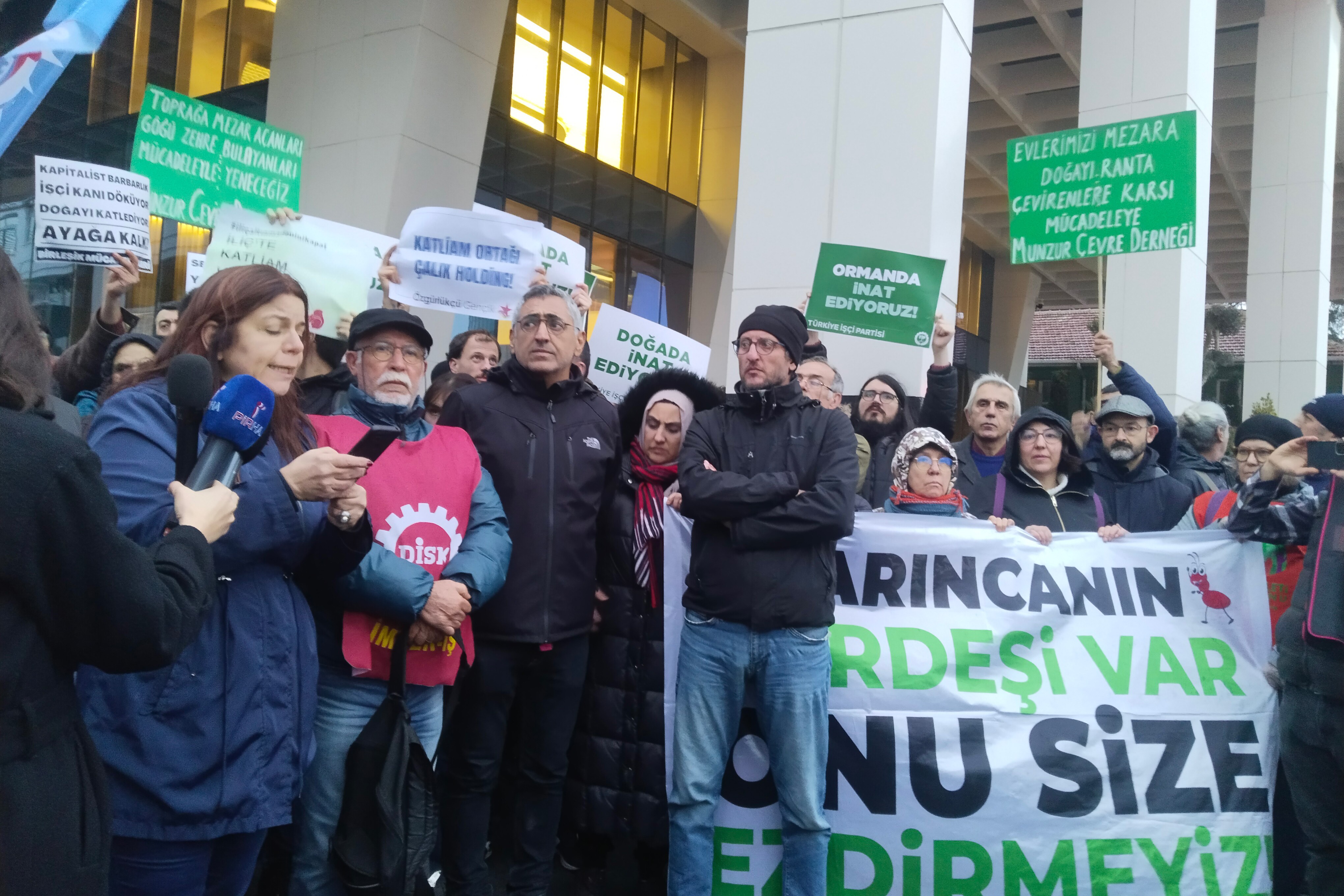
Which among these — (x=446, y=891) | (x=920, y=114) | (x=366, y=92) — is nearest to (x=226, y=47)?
(x=366, y=92)

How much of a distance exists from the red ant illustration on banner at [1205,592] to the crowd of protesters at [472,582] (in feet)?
0.63

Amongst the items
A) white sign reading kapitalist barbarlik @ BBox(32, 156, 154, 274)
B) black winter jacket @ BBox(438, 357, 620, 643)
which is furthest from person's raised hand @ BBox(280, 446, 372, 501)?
white sign reading kapitalist barbarlik @ BBox(32, 156, 154, 274)

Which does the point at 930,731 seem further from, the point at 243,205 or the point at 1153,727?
the point at 243,205

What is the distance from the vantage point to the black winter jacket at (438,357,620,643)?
357 centimetres

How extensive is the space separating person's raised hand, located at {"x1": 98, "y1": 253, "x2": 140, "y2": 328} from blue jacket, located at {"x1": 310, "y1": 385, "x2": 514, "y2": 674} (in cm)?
208

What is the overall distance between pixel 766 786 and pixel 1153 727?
155cm

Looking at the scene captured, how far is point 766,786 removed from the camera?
385 cm

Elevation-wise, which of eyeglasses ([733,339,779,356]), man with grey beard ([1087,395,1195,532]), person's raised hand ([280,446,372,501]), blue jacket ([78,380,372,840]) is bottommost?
blue jacket ([78,380,372,840])

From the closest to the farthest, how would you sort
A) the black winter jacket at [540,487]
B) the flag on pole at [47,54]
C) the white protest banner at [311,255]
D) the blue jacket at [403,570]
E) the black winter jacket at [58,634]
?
1. the black winter jacket at [58,634]
2. the blue jacket at [403,570]
3. the flag on pole at [47,54]
4. the black winter jacket at [540,487]
5. the white protest banner at [311,255]

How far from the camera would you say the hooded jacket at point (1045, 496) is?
452 cm

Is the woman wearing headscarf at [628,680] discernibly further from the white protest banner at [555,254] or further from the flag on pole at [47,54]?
the flag on pole at [47,54]

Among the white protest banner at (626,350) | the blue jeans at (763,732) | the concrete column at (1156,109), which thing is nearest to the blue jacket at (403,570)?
the blue jeans at (763,732)

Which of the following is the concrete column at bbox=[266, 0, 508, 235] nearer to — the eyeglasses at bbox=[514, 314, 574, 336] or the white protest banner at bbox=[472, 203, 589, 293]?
the white protest banner at bbox=[472, 203, 589, 293]

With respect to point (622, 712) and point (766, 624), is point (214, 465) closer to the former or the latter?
point (766, 624)
